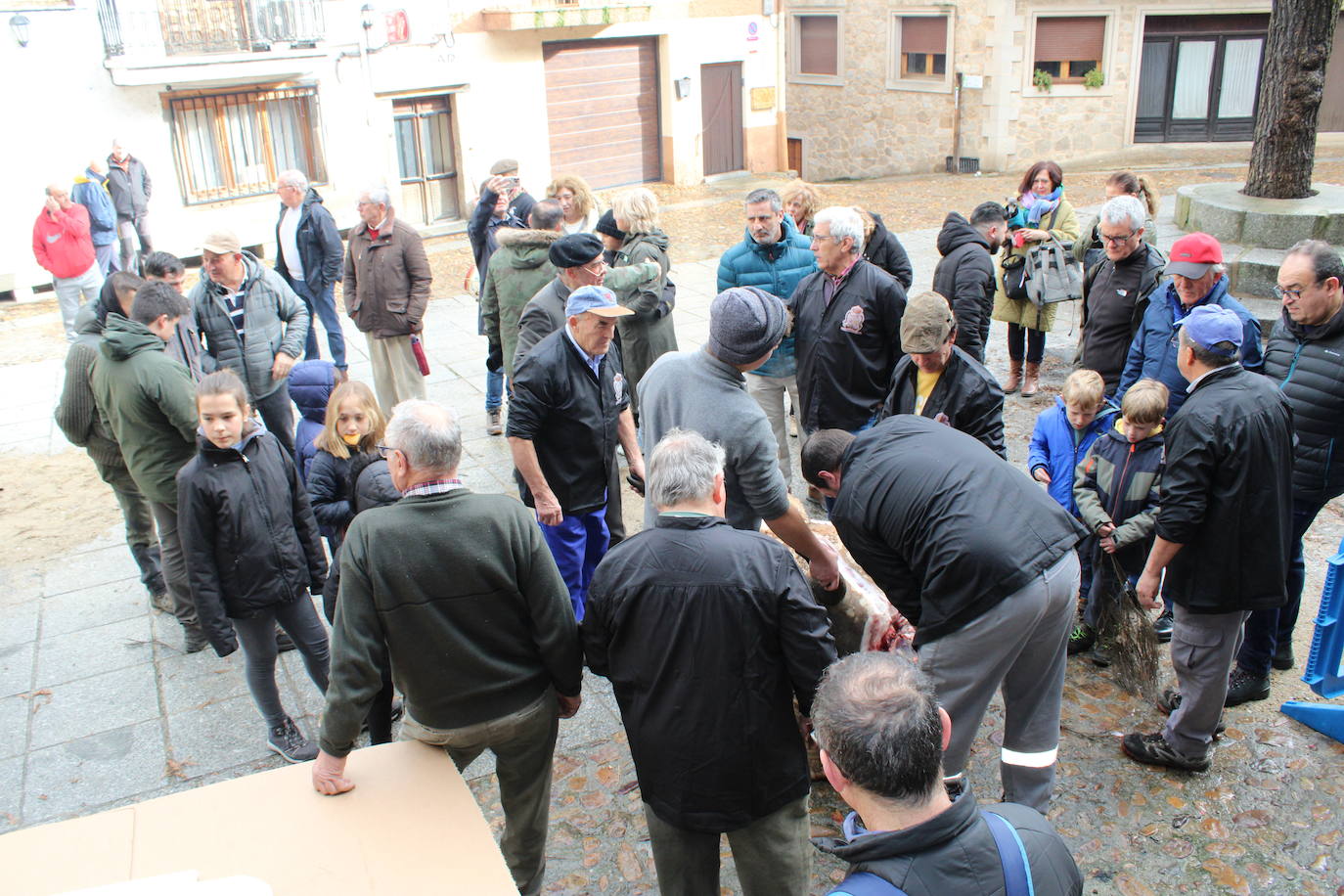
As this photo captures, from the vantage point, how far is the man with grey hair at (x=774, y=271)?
20.5ft

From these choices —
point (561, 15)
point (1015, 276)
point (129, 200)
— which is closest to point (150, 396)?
point (1015, 276)

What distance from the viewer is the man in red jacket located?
1153 centimetres

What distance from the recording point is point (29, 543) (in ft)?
22.4

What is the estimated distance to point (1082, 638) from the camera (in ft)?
16.4

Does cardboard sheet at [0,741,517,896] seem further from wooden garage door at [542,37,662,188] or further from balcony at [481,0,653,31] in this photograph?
wooden garage door at [542,37,662,188]

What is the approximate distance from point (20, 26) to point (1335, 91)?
24.2 m

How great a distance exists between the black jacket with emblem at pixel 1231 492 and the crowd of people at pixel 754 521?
0.04 ft

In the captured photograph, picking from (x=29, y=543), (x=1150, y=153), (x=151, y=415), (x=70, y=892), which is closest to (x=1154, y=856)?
(x=70, y=892)

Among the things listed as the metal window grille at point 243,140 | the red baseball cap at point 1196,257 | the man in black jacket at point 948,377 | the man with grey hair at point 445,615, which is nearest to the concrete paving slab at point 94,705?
the man with grey hair at point 445,615

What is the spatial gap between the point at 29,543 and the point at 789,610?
5.97m

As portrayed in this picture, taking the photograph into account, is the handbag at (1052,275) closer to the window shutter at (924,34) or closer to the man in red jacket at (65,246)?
the man in red jacket at (65,246)

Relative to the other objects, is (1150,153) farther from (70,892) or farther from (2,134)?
(70,892)

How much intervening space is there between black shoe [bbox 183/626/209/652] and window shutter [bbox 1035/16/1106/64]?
21.7 metres

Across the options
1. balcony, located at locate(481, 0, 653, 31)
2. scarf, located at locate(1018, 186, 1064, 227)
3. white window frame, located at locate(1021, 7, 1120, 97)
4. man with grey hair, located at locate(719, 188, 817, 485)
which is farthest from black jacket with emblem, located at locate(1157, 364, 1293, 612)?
white window frame, located at locate(1021, 7, 1120, 97)
